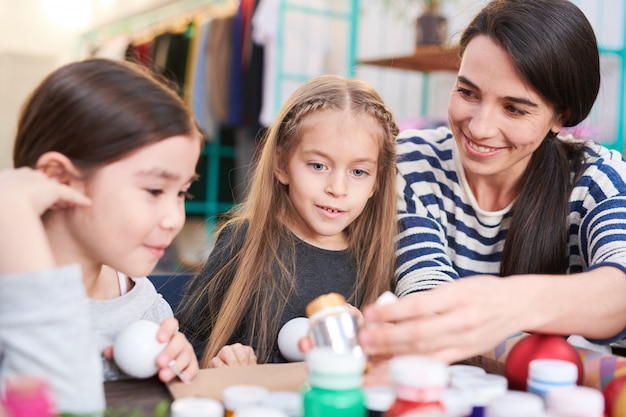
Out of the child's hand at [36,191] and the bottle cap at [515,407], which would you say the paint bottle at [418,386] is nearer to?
the bottle cap at [515,407]

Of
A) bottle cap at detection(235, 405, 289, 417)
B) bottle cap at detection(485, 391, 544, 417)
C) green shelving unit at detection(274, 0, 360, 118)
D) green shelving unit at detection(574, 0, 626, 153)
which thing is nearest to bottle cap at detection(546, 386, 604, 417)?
bottle cap at detection(485, 391, 544, 417)

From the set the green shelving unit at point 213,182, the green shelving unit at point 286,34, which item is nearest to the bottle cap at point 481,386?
the green shelving unit at point 286,34

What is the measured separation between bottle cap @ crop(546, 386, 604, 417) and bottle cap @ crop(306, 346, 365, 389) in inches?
7.0

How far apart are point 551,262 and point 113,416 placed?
2.84ft

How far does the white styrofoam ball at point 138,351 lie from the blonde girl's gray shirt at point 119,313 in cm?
6

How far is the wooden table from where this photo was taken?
25.3 inches

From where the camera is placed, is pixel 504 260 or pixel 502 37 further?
pixel 504 260

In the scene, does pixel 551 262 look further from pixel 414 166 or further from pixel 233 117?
pixel 233 117

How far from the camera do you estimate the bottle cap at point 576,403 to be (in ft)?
1.87

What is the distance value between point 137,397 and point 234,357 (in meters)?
0.31

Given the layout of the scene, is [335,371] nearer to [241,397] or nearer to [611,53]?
[241,397]

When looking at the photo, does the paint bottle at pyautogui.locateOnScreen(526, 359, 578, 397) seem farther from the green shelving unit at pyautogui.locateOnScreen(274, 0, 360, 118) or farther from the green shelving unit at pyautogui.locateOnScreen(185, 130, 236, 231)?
the green shelving unit at pyautogui.locateOnScreen(185, 130, 236, 231)

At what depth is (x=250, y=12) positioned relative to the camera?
3.59 meters

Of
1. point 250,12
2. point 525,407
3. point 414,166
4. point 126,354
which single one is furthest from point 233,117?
point 525,407
